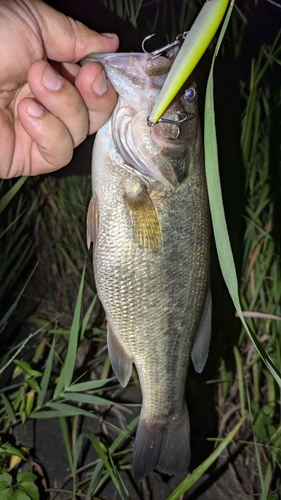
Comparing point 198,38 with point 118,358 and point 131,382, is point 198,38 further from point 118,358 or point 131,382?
point 131,382

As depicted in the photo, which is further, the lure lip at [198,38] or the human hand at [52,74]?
the human hand at [52,74]

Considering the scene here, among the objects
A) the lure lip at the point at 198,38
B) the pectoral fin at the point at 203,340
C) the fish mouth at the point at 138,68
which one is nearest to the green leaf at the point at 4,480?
the pectoral fin at the point at 203,340

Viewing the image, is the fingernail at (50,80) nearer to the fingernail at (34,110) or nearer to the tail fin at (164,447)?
the fingernail at (34,110)

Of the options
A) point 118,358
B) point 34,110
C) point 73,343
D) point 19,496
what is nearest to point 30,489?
point 19,496

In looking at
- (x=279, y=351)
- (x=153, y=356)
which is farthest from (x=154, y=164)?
(x=279, y=351)

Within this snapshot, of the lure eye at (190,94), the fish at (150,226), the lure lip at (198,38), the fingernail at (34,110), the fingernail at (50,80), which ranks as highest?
the lure lip at (198,38)

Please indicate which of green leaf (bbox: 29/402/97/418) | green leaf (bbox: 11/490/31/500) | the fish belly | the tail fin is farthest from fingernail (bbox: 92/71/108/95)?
green leaf (bbox: 11/490/31/500)
